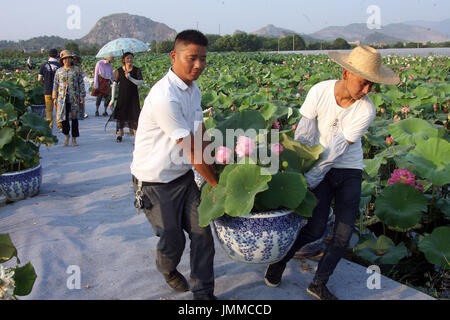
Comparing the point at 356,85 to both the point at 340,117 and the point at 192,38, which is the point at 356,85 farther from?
the point at 192,38

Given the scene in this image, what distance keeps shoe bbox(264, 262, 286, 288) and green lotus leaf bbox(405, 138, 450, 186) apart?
1343mm

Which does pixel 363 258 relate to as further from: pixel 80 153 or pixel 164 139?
pixel 80 153

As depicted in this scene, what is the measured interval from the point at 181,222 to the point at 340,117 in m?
1.16

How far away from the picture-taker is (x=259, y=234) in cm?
229

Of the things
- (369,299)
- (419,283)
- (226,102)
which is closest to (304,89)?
(226,102)

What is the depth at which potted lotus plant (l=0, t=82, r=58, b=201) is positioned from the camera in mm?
4488

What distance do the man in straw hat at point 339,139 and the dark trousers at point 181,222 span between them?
1.82 ft

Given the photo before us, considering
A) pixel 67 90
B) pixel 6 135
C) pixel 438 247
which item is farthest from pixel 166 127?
pixel 67 90

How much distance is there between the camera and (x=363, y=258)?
3172 mm

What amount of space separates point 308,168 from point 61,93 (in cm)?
547

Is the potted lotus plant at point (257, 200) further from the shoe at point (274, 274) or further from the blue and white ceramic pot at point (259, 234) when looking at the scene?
the shoe at point (274, 274)

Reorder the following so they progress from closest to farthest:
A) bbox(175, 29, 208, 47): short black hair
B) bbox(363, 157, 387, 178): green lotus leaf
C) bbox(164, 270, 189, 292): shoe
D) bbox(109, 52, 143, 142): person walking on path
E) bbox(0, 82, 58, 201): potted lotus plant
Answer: bbox(175, 29, 208, 47): short black hair → bbox(164, 270, 189, 292): shoe → bbox(363, 157, 387, 178): green lotus leaf → bbox(0, 82, 58, 201): potted lotus plant → bbox(109, 52, 143, 142): person walking on path

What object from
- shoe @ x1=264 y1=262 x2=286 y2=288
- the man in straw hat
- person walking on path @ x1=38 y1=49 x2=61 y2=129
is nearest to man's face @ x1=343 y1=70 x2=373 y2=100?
the man in straw hat

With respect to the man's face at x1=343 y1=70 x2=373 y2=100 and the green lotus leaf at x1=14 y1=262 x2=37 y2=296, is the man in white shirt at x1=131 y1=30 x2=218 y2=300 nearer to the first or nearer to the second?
the green lotus leaf at x1=14 y1=262 x2=37 y2=296
